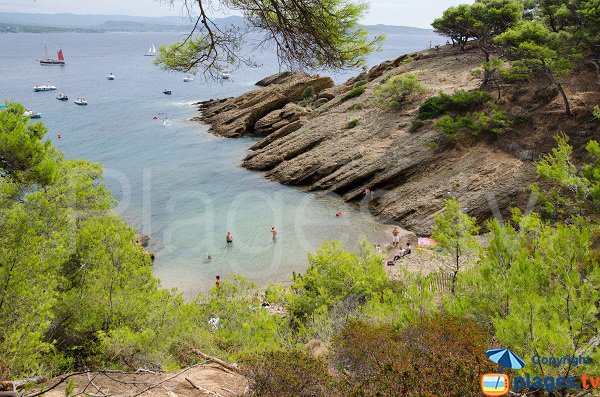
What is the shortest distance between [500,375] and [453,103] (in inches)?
1284

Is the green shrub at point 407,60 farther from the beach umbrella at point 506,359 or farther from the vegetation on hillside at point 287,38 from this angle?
the beach umbrella at point 506,359

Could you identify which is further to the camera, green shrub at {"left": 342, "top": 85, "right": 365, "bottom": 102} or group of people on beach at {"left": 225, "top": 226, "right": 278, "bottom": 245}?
green shrub at {"left": 342, "top": 85, "right": 365, "bottom": 102}

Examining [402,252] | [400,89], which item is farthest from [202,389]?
[400,89]

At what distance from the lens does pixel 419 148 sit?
33.8 m

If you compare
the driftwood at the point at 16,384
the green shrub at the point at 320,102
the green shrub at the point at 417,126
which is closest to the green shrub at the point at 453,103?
the green shrub at the point at 417,126

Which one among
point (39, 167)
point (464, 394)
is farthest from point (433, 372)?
point (39, 167)

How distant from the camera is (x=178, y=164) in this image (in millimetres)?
44125

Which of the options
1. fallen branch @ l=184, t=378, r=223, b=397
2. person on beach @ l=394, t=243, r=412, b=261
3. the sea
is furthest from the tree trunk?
fallen branch @ l=184, t=378, r=223, b=397

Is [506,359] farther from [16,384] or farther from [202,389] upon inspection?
[16,384]

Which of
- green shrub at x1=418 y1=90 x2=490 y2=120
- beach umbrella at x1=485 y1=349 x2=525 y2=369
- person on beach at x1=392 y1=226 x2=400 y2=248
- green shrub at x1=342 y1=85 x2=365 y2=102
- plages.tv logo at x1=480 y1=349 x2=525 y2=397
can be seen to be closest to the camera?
plages.tv logo at x1=480 y1=349 x2=525 y2=397

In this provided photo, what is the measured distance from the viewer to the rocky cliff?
28.6 metres

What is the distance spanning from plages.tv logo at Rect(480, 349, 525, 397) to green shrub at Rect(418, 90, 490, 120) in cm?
3166

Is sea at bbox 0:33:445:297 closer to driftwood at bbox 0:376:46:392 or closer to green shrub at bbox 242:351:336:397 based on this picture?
green shrub at bbox 242:351:336:397

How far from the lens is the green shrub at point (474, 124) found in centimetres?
3111
